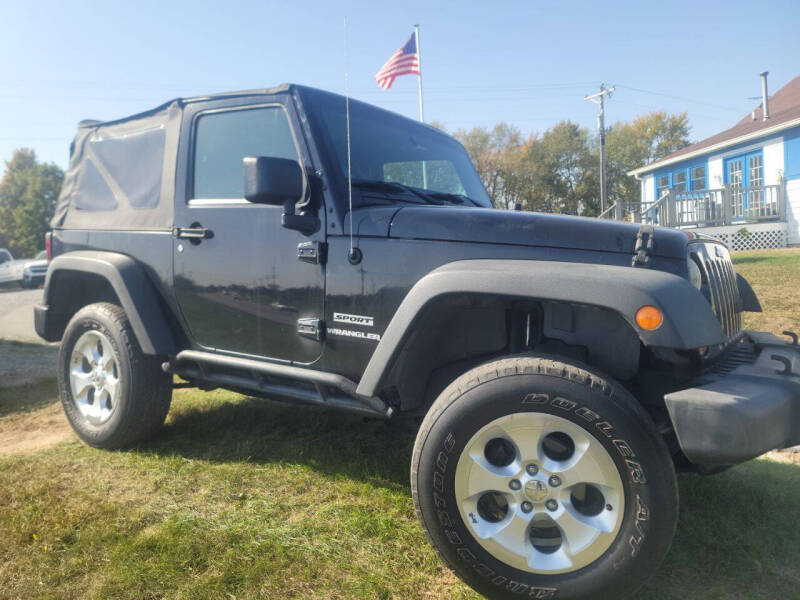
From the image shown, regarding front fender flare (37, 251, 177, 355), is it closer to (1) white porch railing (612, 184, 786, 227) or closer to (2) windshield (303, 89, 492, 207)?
(2) windshield (303, 89, 492, 207)

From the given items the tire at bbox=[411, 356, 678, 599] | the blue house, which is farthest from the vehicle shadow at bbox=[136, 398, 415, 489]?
the blue house

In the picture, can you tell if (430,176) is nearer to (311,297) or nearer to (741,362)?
(311,297)

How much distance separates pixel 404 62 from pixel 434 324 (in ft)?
37.2

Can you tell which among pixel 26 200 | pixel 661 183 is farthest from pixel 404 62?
pixel 26 200

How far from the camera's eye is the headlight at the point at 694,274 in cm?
215

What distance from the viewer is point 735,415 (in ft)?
5.97

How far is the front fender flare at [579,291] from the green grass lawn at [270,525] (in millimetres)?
783

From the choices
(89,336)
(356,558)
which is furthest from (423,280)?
(89,336)

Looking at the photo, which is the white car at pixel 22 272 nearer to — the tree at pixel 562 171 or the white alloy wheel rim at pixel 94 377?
the white alloy wheel rim at pixel 94 377

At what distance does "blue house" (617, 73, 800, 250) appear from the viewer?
14.5 metres

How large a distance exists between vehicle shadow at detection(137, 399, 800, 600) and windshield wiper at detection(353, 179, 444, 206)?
1257 mm

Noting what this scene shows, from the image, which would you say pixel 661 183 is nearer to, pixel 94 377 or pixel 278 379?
pixel 278 379

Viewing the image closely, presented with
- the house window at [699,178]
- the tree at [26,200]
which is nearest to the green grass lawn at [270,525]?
the house window at [699,178]

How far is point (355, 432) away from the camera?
12.7 feet
